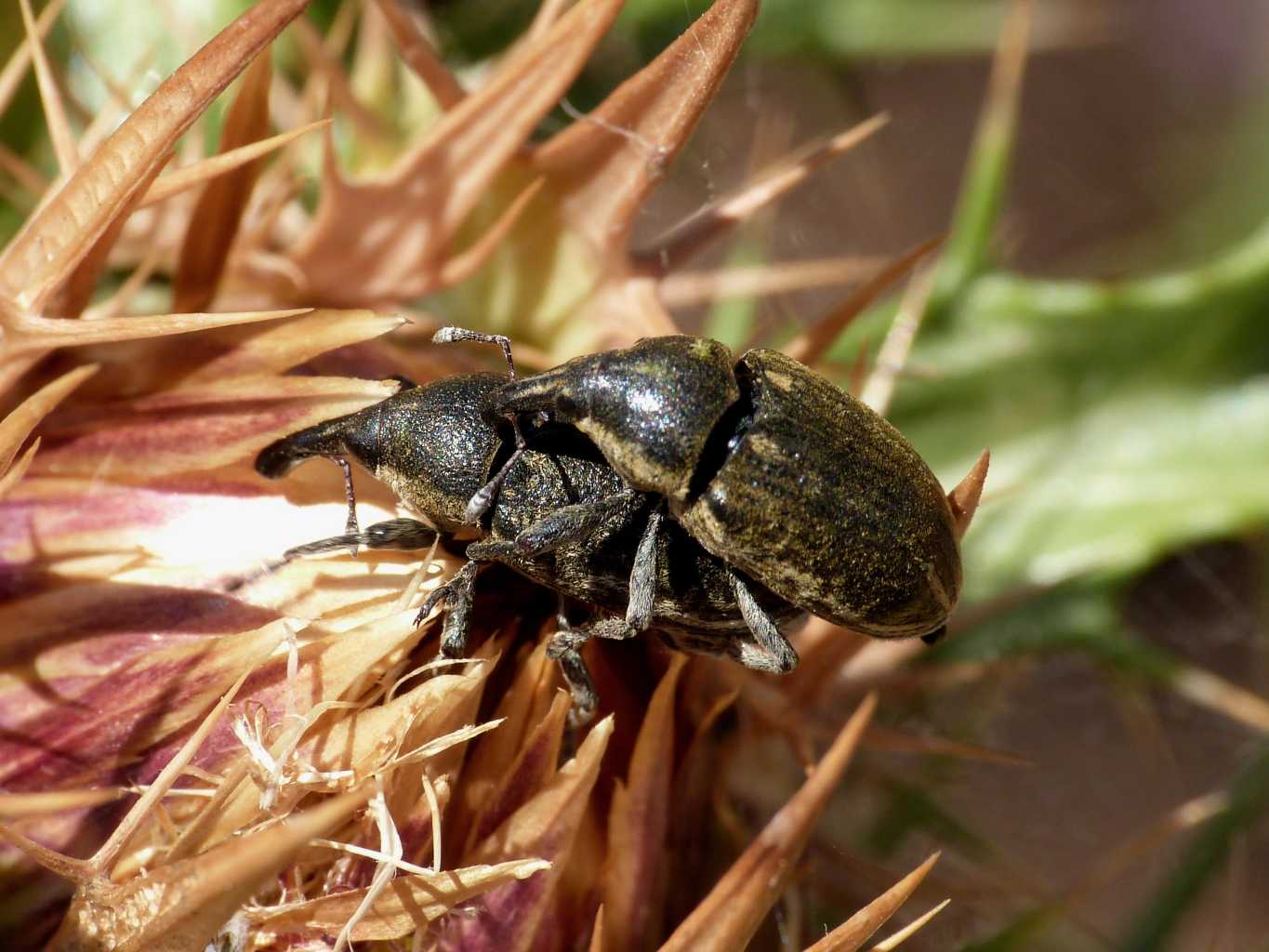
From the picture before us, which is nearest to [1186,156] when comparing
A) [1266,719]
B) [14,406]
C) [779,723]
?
[1266,719]

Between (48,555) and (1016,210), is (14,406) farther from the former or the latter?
(1016,210)

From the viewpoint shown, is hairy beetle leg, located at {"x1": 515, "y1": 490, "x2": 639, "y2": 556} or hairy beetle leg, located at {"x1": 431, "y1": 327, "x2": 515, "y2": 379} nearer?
hairy beetle leg, located at {"x1": 515, "y1": 490, "x2": 639, "y2": 556}

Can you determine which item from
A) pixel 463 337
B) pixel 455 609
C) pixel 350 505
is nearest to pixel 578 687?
pixel 455 609

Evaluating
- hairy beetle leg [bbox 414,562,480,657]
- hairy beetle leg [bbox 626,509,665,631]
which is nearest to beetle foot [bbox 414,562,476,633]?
hairy beetle leg [bbox 414,562,480,657]

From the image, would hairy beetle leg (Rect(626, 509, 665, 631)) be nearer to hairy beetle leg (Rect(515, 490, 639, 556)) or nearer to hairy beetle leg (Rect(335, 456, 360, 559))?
hairy beetle leg (Rect(515, 490, 639, 556))

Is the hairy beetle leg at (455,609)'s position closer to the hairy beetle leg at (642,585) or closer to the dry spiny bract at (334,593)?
the dry spiny bract at (334,593)

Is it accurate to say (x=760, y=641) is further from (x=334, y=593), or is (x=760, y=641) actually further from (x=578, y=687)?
(x=334, y=593)

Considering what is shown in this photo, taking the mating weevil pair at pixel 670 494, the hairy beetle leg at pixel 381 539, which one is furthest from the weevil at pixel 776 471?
the hairy beetle leg at pixel 381 539
